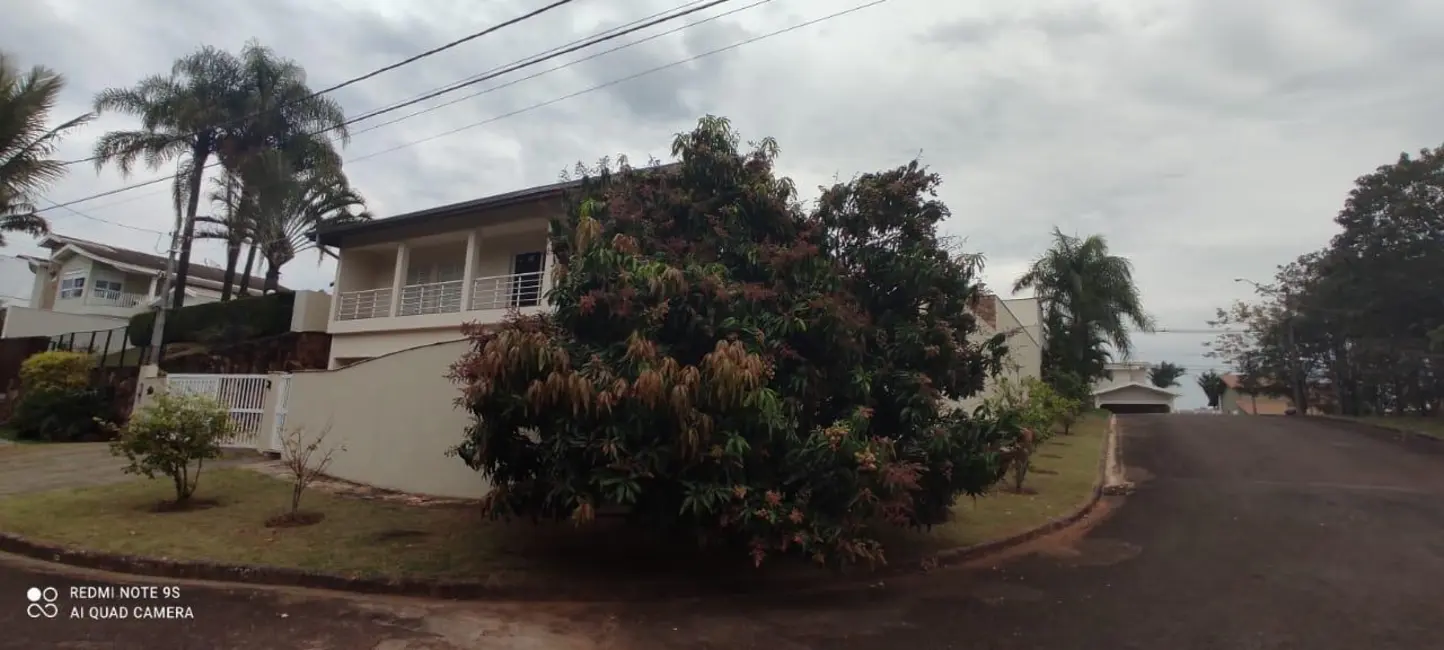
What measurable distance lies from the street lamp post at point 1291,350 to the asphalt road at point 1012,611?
30.4 meters

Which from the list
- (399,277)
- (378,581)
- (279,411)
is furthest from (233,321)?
(378,581)

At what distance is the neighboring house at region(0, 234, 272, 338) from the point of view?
31500mm

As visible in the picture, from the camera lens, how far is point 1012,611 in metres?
6.04

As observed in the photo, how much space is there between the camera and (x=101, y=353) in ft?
66.0

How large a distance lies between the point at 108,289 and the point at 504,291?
90.1 ft

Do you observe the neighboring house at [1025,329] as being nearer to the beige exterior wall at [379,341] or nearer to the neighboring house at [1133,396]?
the beige exterior wall at [379,341]

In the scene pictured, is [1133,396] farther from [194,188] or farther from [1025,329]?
[194,188]

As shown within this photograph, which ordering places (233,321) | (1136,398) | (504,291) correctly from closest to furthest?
(504,291)
(233,321)
(1136,398)

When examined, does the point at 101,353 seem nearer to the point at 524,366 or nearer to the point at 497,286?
the point at 497,286

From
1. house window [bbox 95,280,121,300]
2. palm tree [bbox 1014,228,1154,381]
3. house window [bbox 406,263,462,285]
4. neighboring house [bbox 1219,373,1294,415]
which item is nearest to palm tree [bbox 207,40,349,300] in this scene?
house window [bbox 406,263,462,285]

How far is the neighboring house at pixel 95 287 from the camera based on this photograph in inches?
1240

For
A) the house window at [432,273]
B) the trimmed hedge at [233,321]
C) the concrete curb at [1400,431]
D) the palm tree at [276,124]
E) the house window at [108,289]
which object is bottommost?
the concrete curb at [1400,431]

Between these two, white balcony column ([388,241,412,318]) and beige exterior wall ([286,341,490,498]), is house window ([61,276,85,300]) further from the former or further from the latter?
beige exterior wall ([286,341,490,498])

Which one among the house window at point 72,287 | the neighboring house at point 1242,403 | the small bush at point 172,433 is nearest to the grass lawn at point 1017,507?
the small bush at point 172,433
